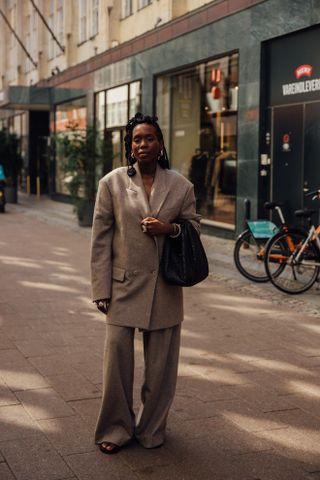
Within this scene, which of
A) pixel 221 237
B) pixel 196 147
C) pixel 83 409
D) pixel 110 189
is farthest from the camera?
pixel 196 147

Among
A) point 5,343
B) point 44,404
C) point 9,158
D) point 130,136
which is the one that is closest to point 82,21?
point 9,158

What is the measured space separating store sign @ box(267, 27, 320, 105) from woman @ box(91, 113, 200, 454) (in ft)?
29.0

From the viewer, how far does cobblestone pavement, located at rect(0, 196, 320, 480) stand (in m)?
4.03

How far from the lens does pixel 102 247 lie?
416 centimetres

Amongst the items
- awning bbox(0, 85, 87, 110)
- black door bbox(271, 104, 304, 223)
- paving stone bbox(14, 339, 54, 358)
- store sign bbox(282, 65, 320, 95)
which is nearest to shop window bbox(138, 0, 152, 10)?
black door bbox(271, 104, 304, 223)


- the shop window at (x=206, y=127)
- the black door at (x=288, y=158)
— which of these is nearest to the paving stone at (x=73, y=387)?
the black door at (x=288, y=158)

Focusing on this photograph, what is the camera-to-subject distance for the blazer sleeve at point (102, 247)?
13.6ft

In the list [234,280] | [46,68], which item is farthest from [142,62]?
[46,68]

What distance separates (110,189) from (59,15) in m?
27.1

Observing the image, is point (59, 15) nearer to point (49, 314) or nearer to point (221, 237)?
point (221, 237)

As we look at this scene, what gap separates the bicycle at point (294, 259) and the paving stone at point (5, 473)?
6.01 metres

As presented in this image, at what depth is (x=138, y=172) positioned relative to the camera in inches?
166

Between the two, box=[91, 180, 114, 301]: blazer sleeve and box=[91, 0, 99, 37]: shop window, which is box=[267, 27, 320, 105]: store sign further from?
box=[91, 0, 99, 37]: shop window

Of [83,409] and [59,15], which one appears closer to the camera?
[83,409]
